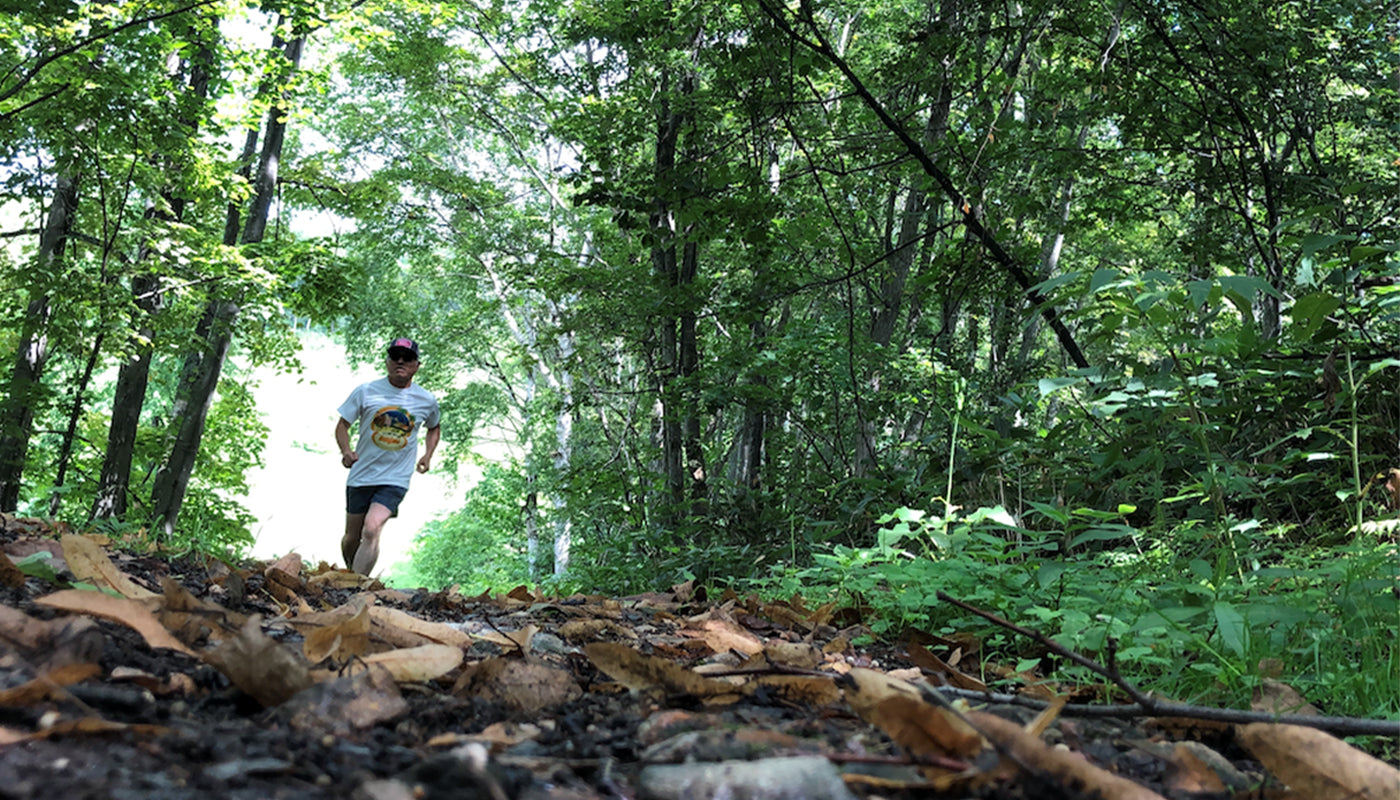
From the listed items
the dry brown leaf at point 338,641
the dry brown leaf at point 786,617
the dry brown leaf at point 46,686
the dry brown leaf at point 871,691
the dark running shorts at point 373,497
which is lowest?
the dry brown leaf at point 786,617

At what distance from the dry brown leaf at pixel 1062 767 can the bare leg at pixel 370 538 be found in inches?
231

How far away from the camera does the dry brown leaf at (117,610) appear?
48.8 inches

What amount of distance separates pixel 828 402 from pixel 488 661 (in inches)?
294

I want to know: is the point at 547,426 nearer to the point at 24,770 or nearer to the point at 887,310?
the point at 887,310

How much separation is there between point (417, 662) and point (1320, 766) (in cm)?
130

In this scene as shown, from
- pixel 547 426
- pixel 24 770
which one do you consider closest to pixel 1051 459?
pixel 24 770

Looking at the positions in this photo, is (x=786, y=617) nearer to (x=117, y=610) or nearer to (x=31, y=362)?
(x=117, y=610)

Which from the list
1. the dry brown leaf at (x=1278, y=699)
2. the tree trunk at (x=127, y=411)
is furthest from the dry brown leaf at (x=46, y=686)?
the tree trunk at (x=127, y=411)

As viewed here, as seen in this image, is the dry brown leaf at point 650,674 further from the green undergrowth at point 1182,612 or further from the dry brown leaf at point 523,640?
the green undergrowth at point 1182,612

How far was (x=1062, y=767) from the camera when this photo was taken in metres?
0.92

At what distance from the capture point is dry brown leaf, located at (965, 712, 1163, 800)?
2.99 ft

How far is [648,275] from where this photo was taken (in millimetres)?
8062

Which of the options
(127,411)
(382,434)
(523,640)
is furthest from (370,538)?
(127,411)

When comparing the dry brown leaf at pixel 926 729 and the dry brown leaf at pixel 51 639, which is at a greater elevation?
the dry brown leaf at pixel 51 639
